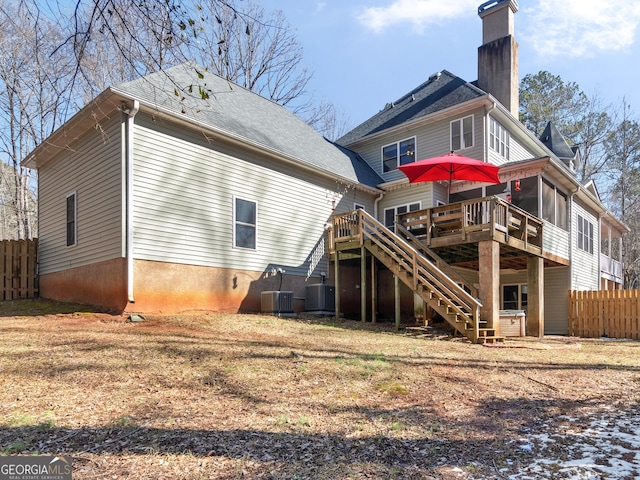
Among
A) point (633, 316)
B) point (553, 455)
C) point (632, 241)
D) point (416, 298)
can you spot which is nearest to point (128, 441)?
point (553, 455)

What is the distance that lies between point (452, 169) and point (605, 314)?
25.8ft

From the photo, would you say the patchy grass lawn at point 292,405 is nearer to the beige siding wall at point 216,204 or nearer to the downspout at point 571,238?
the beige siding wall at point 216,204

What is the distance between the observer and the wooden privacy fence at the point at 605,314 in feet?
50.0

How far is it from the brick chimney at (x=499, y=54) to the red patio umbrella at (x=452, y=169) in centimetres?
738

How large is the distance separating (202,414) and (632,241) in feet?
126

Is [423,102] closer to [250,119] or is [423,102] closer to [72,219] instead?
[250,119]

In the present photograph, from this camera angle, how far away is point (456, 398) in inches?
212

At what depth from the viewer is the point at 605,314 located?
Result: 15867mm

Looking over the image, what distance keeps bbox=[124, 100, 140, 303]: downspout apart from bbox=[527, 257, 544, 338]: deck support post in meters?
11.2

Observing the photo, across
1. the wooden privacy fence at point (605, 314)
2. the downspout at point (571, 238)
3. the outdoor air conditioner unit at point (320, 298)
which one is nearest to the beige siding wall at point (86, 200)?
the outdoor air conditioner unit at point (320, 298)

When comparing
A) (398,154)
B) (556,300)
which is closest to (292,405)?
Result: (398,154)

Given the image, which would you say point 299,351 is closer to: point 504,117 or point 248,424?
point 248,424

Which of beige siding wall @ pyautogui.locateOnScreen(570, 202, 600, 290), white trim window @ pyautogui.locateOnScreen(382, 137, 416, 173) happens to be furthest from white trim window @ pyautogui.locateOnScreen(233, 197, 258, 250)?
beige siding wall @ pyautogui.locateOnScreen(570, 202, 600, 290)

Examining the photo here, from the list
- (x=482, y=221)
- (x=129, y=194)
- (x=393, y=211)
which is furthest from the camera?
(x=393, y=211)
